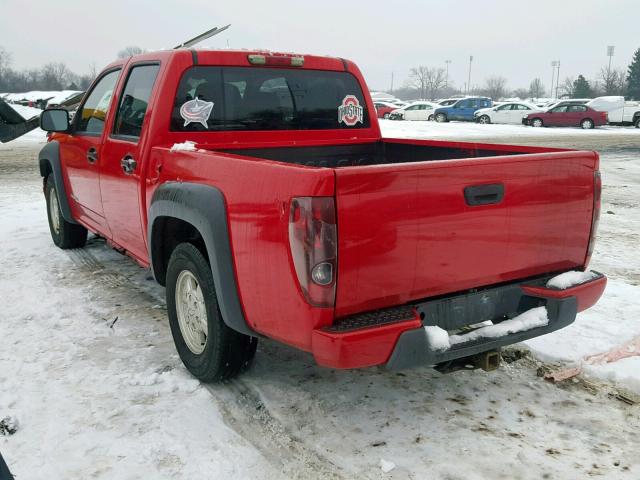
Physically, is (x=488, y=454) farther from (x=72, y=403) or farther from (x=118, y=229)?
(x=118, y=229)

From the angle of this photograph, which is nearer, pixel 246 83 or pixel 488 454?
pixel 488 454

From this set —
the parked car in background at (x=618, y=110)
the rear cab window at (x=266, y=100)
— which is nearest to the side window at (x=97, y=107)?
the rear cab window at (x=266, y=100)

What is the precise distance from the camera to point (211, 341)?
3.30 meters

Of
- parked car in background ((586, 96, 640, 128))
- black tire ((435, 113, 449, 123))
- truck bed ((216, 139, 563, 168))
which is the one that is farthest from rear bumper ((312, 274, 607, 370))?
black tire ((435, 113, 449, 123))

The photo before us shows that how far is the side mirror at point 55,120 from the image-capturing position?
5016mm

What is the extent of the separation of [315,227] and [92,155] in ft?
10.3

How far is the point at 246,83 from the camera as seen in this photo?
4262 mm

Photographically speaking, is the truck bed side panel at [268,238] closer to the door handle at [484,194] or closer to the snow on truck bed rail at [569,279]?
the door handle at [484,194]

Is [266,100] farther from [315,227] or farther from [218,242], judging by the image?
[315,227]

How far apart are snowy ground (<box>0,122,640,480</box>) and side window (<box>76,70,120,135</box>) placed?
59.1 inches

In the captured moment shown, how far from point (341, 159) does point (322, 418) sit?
2212 millimetres

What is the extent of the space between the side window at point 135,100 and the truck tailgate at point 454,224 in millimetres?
2229

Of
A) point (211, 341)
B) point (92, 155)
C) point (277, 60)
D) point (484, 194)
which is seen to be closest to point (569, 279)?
point (484, 194)

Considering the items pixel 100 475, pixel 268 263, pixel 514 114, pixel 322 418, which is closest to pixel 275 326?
pixel 268 263
